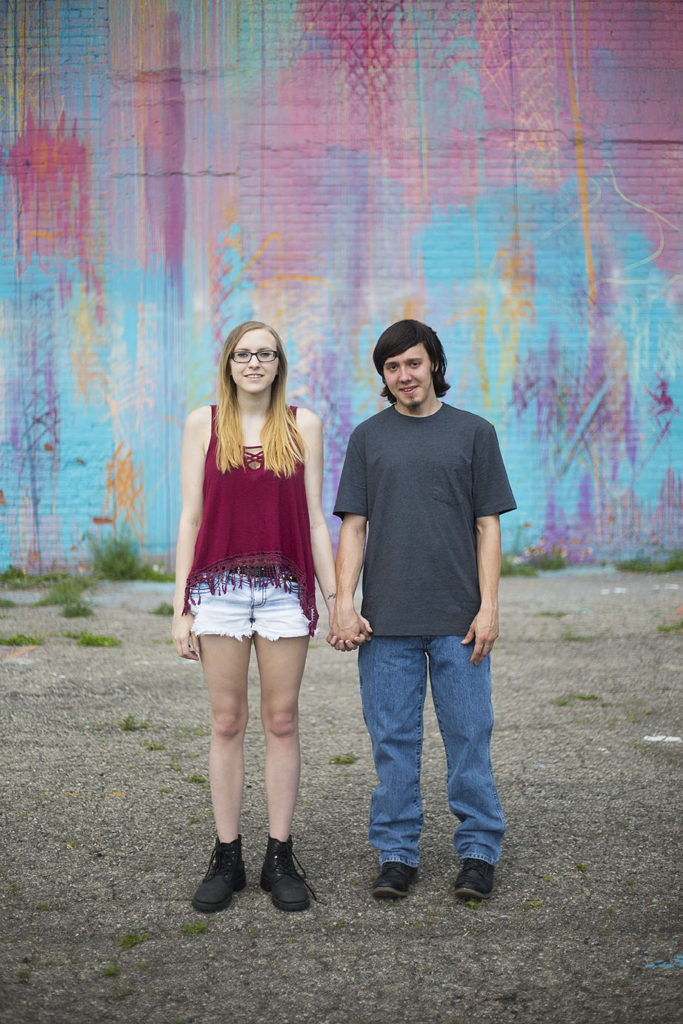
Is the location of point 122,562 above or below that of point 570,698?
above

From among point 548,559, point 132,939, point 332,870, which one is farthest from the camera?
point 548,559

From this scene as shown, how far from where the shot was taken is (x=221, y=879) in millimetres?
3381

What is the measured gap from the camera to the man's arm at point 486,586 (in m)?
3.39

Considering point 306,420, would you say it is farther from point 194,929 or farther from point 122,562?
point 122,562

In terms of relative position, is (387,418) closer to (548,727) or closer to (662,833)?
(662,833)

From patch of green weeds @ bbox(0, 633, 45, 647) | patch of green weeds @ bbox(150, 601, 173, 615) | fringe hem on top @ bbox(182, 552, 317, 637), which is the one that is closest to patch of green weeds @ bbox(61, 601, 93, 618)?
patch of green weeds @ bbox(150, 601, 173, 615)

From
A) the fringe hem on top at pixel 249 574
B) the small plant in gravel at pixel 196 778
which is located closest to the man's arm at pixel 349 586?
the fringe hem on top at pixel 249 574

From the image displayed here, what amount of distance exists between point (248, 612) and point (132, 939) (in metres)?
1.06

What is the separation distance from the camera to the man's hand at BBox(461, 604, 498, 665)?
3.39 m

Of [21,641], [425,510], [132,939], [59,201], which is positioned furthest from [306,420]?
[59,201]

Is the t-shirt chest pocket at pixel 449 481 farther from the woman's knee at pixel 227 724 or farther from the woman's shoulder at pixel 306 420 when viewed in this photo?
the woman's knee at pixel 227 724

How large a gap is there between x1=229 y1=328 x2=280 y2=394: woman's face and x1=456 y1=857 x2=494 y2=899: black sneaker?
1743mm

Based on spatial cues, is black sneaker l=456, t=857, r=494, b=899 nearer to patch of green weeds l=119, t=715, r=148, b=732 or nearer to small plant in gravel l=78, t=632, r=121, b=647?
patch of green weeds l=119, t=715, r=148, b=732

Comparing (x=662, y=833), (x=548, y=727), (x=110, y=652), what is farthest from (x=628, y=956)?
(x=110, y=652)
